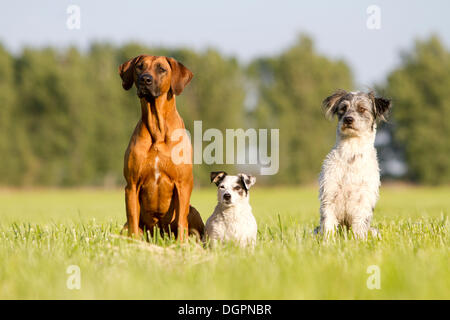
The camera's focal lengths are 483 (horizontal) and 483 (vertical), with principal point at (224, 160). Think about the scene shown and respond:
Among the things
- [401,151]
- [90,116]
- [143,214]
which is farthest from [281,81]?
[143,214]

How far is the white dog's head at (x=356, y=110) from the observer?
624 cm

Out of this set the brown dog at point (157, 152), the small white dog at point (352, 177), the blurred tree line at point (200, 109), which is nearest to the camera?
the brown dog at point (157, 152)

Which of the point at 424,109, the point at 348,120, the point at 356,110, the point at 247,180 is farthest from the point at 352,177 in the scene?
the point at 424,109

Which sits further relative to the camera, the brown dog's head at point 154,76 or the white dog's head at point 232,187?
the white dog's head at point 232,187

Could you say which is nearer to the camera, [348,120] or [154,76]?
[154,76]

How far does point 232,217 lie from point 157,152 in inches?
50.2

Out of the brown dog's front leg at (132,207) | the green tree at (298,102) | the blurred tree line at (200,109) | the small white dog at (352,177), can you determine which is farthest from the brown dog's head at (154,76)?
the green tree at (298,102)

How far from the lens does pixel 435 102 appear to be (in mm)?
40562

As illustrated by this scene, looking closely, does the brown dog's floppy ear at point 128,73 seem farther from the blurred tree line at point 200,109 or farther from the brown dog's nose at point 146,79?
the blurred tree line at point 200,109

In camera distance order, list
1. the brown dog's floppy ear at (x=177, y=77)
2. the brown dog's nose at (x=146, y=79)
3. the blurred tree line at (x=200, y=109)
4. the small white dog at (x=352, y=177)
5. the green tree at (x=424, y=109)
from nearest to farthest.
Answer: the brown dog's nose at (x=146, y=79), the brown dog's floppy ear at (x=177, y=77), the small white dog at (x=352, y=177), the blurred tree line at (x=200, y=109), the green tree at (x=424, y=109)

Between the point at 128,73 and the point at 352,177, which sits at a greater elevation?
the point at 128,73

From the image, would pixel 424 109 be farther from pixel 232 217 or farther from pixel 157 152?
pixel 157 152

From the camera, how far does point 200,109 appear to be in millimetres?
37125
